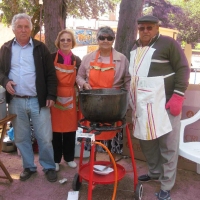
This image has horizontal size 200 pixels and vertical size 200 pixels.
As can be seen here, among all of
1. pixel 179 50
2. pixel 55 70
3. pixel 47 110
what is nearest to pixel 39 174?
pixel 47 110

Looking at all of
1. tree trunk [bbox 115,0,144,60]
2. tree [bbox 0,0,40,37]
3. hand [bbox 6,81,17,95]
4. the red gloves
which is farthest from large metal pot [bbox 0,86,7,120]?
tree [bbox 0,0,40,37]

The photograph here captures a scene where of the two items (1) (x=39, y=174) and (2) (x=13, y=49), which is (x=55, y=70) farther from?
(1) (x=39, y=174)

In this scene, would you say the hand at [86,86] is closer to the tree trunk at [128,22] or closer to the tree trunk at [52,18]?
the tree trunk at [128,22]

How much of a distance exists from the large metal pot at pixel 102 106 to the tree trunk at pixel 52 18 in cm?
222

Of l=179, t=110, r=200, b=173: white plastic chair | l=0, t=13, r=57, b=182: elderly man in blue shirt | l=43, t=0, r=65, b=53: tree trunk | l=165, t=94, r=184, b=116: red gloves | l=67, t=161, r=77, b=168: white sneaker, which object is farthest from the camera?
l=43, t=0, r=65, b=53: tree trunk

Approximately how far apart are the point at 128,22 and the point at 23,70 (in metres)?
2.06

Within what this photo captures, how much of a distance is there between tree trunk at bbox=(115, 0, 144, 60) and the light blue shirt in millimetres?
1791

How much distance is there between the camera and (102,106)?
2305mm

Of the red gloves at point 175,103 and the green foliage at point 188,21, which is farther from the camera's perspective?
the green foliage at point 188,21

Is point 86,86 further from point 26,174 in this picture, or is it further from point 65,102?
point 26,174

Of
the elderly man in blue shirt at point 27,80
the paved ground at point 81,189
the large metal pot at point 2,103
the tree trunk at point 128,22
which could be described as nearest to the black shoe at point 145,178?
the paved ground at point 81,189

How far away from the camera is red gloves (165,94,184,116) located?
254 centimetres

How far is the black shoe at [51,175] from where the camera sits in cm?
312

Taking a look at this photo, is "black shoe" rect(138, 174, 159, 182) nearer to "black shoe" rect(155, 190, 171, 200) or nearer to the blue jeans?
"black shoe" rect(155, 190, 171, 200)
